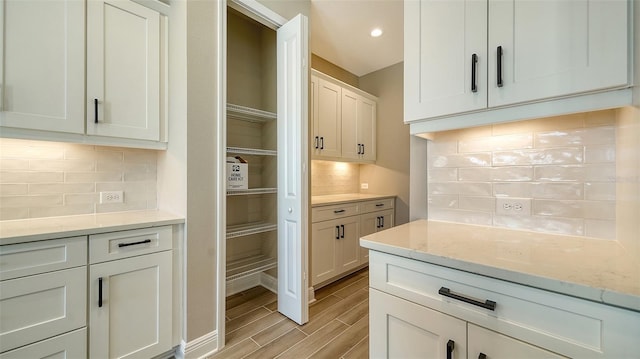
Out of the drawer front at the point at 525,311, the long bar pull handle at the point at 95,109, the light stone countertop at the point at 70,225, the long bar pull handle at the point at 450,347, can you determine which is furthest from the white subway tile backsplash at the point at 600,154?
the long bar pull handle at the point at 95,109

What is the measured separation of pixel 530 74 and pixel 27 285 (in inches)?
96.0

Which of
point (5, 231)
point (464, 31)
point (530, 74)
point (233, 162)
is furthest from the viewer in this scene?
point (233, 162)

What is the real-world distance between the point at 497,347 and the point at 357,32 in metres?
3.10

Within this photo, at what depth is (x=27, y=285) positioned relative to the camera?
3.89 feet

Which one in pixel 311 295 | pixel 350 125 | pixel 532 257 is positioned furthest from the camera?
pixel 350 125

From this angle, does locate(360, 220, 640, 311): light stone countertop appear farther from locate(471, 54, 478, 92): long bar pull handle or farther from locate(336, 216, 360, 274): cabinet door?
locate(336, 216, 360, 274): cabinet door

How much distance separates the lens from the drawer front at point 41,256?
3.75 ft

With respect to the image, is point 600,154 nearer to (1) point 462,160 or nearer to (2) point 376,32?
(1) point 462,160

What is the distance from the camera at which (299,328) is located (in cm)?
202

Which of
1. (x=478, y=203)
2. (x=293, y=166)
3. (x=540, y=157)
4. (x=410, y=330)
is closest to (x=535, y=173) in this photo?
(x=540, y=157)

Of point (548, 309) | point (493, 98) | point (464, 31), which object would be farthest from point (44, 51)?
point (548, 309)

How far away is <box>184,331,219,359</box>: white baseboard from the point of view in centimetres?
163

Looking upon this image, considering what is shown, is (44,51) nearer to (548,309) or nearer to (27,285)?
(27,285)

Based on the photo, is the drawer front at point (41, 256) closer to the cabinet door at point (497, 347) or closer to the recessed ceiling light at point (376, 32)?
the cabinet door at point (497, 347)
